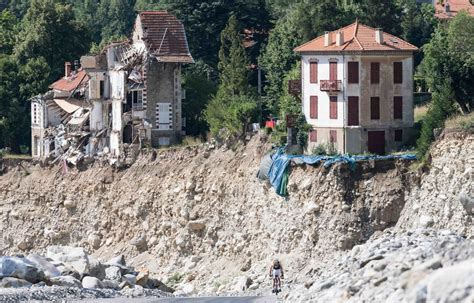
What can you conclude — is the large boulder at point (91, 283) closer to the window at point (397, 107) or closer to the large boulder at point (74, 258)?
the large boulder at point (74, 258)

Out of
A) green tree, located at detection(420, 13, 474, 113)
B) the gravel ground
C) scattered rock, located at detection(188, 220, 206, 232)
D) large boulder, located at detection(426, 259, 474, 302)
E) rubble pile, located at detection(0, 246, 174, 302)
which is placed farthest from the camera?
scattered rock, located at detection(188, 220, 206, 232)

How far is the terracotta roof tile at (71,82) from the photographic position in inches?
3376

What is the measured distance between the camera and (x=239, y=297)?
59.5 meters

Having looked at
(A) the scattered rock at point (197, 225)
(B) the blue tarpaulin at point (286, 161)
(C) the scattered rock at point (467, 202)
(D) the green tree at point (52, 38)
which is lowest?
(A) the scattered rock at point (197, 225)

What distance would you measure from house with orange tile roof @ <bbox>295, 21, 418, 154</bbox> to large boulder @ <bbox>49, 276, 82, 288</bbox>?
12442 mm

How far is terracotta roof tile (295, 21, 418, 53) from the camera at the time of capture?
69688 mm

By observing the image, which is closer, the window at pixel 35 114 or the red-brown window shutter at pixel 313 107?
the red-brown window shutter at pixel 313 107

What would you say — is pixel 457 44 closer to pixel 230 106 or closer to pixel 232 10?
pixel 230 106

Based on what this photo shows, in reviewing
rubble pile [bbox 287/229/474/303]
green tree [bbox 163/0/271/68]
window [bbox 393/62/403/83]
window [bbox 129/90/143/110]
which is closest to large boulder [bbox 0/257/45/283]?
rubble pile [bbox 287/229/474/303]

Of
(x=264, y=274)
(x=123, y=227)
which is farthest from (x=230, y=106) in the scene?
(x=264, y=274)

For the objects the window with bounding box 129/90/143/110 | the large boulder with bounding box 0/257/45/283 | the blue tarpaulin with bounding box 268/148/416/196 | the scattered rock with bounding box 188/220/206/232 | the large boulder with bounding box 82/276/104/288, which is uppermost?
the window with bounding box 129/90/143/110

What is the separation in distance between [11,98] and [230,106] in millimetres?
16810

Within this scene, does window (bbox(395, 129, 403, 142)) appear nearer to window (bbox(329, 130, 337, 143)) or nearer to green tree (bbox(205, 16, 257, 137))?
window (bbox(329, 130, 337, 143))

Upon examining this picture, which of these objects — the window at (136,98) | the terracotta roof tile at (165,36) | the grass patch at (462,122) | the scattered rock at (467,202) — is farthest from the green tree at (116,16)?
the scattered rock at (467,202)
